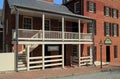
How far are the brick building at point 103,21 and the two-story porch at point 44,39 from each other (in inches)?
92.0

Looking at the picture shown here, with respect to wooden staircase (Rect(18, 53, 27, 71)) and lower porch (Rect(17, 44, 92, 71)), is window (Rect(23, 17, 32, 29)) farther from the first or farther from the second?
wooden staircase (Rect(18, 53, 27, 71))

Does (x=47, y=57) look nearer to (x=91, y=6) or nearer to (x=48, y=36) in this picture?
(x=48, y=36)

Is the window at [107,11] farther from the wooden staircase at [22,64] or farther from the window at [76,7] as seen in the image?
the wooden staircase at [22,64]

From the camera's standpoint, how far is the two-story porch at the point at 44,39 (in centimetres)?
2155

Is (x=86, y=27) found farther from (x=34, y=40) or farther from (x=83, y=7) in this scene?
(x=34, y=40)

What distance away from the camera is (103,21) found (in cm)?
3381

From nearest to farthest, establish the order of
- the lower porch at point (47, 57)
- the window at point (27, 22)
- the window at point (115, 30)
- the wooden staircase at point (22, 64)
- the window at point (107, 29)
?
1. the wooden staircase at point (22, 64)
2. the lower porch at point (47, 57)
3. the window at point (27, 22)
4. the window at point (107, 29)
5. the window at point (115, 30)

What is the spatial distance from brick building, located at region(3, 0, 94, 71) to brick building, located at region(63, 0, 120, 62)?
208cm

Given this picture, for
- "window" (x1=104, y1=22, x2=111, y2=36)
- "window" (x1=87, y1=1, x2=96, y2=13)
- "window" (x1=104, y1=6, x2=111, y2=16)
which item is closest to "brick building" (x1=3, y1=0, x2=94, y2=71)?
"window" (x1=87, y1=1, x2=96, y2=13)

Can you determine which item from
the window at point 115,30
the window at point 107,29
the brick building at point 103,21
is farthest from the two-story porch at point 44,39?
the window at point 115,30

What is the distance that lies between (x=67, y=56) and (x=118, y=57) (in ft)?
36.3

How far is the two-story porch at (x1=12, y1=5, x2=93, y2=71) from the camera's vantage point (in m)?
21.5

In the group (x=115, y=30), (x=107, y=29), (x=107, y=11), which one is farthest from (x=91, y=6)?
(x=115, y=30)

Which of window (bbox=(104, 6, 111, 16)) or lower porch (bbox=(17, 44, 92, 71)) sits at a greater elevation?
window (bbox=(104, 6, 111, 16))
